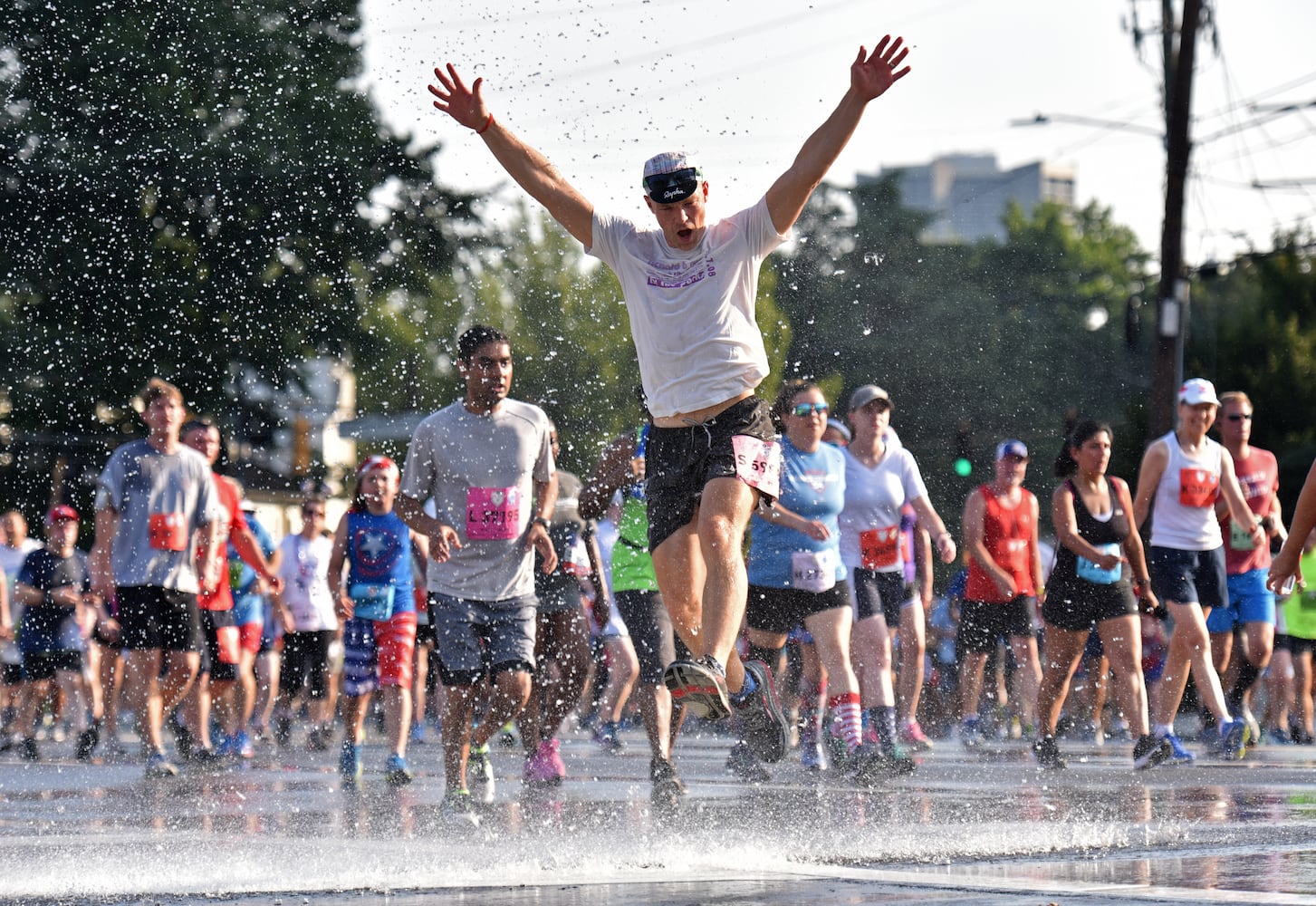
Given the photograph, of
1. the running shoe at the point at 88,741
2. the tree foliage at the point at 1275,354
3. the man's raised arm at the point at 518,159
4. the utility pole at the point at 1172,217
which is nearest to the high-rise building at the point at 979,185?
the tree foliage at the point at 1275,354

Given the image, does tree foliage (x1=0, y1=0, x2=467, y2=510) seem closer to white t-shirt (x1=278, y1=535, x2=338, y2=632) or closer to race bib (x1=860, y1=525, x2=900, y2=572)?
white t-shirt (x1=278, y1=535, x2=338, y2=632)

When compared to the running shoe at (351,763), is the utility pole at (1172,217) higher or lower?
higher

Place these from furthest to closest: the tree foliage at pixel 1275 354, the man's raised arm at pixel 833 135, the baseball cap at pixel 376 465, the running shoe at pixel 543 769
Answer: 1. the tree foliage at pixel 1275 354
2. the baseball cap at pixel 376 465
3. the running shoe at pixel 543 769
4. the man's raised arm at pixel 833 135

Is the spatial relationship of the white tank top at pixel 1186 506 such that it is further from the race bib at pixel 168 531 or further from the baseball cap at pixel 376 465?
the race bib at pixel 168 531

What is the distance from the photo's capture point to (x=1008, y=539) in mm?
12547

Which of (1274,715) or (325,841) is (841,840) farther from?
(1274,715)

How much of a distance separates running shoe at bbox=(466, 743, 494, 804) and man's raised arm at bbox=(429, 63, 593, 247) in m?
2.59

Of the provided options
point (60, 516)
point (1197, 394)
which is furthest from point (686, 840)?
point (60, 516)

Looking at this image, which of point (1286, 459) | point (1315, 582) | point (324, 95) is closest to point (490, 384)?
point (1315, 582)

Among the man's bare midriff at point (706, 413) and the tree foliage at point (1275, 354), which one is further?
the tree foliage at point (1275, 354)

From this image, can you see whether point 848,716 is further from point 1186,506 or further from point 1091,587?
point 1186,506

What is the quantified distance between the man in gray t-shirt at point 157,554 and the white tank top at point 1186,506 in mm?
5346

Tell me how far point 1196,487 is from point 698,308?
570 cm

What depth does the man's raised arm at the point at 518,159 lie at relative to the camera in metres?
6.51
